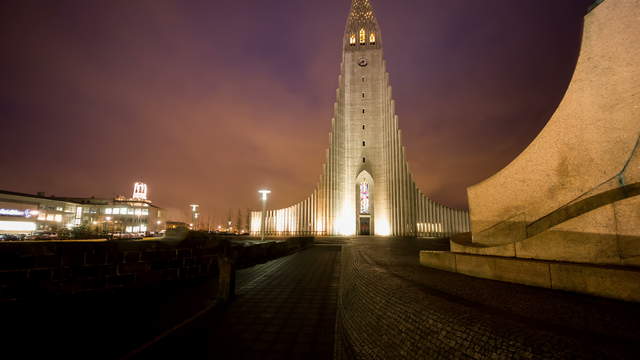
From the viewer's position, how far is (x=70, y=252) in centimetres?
614

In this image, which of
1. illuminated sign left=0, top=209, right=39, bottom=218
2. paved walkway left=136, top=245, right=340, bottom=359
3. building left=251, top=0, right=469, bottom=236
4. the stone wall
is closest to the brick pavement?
paved walkway left=136, top=245, right=340, bottom=359

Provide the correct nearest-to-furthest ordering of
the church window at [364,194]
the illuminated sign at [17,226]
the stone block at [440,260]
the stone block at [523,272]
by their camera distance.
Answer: the stone block at [523,272] < the stone block at [440,260] < the church window at [364,194] < the illuminated sign at [17,226]

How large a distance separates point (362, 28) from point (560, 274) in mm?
49392

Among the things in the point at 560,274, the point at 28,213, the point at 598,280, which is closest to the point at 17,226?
the point at 28,213

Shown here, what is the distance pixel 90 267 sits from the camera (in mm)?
6406

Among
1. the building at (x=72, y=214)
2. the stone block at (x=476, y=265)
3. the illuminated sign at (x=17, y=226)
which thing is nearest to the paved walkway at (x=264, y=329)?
the stone block at (x=476, y=265)

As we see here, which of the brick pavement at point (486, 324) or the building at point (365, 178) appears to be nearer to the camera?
the brick pavement at point (486, 324)

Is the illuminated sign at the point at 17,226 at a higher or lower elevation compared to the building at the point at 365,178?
lower

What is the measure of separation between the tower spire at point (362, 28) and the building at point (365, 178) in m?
0.21

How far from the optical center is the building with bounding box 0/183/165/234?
49500 mm

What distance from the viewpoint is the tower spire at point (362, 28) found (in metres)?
43.9

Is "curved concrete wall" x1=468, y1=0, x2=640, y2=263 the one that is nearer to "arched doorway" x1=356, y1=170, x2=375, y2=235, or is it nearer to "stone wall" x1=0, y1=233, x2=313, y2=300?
"stone wall" x1=0, y1=233, x2=313, y2=300

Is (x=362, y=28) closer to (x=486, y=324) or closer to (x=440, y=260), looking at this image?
(x=440, y=260)

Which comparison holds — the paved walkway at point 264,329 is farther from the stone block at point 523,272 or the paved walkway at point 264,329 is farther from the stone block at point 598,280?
the stone block at point 598,280
